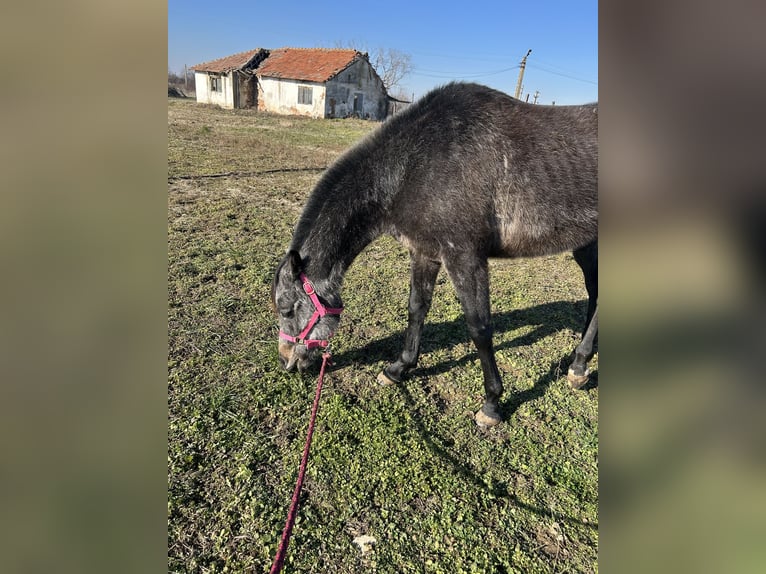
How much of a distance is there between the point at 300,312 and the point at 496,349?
92.5 inches

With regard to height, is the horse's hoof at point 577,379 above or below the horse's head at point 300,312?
below

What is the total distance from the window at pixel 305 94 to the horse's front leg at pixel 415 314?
33.4 m

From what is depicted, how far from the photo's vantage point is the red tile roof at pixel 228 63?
123 feet

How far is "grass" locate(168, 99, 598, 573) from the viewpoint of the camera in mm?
2598

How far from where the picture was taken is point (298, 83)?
1341 inches

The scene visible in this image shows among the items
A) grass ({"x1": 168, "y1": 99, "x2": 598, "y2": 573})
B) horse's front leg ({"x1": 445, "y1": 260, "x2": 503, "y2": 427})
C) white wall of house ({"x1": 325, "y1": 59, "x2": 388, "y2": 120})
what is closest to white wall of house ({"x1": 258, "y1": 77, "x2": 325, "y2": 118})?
white wall of house ({"x1": 325, "y1": 59, "x2": 388, "y2": 120})

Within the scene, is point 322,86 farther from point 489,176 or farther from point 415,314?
point 489,176

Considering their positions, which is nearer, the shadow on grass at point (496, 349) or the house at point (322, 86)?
the shadow on grass at point (496, 349)

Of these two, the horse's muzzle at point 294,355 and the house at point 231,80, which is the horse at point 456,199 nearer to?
the horse's muzzle at point 294,355

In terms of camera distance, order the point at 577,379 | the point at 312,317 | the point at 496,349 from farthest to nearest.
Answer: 1. the point at 496,349
2. the point at 577,379
3. the point at 312,317
